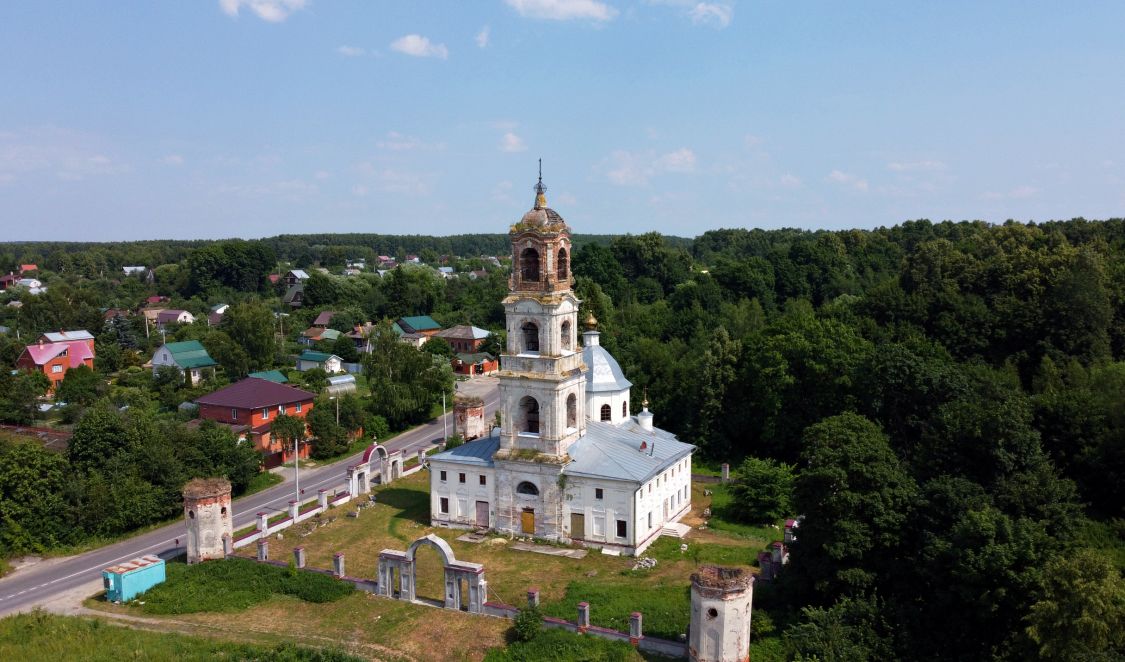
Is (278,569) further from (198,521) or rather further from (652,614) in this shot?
(652,614)

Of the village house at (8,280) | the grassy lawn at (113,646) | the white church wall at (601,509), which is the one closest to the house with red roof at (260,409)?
the grassy lawn at (113,646)

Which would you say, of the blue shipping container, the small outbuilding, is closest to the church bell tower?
the blue shipping container

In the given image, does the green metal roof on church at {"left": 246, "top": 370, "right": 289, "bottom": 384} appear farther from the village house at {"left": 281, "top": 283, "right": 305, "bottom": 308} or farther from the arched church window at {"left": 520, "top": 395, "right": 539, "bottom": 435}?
the village house at {"left": 281, "top": 283, "right": 305, "bottom": 308}

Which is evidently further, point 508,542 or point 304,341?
point 304,341

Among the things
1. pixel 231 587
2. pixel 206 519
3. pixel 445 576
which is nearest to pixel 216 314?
pixel 206 519

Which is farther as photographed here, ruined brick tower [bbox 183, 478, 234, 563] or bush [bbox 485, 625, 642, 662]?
ruined brick tower [bbox 183, 478, 234, 563]

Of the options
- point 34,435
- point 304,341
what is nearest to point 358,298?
point 304,341

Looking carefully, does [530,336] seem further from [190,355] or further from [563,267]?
[190,355]
